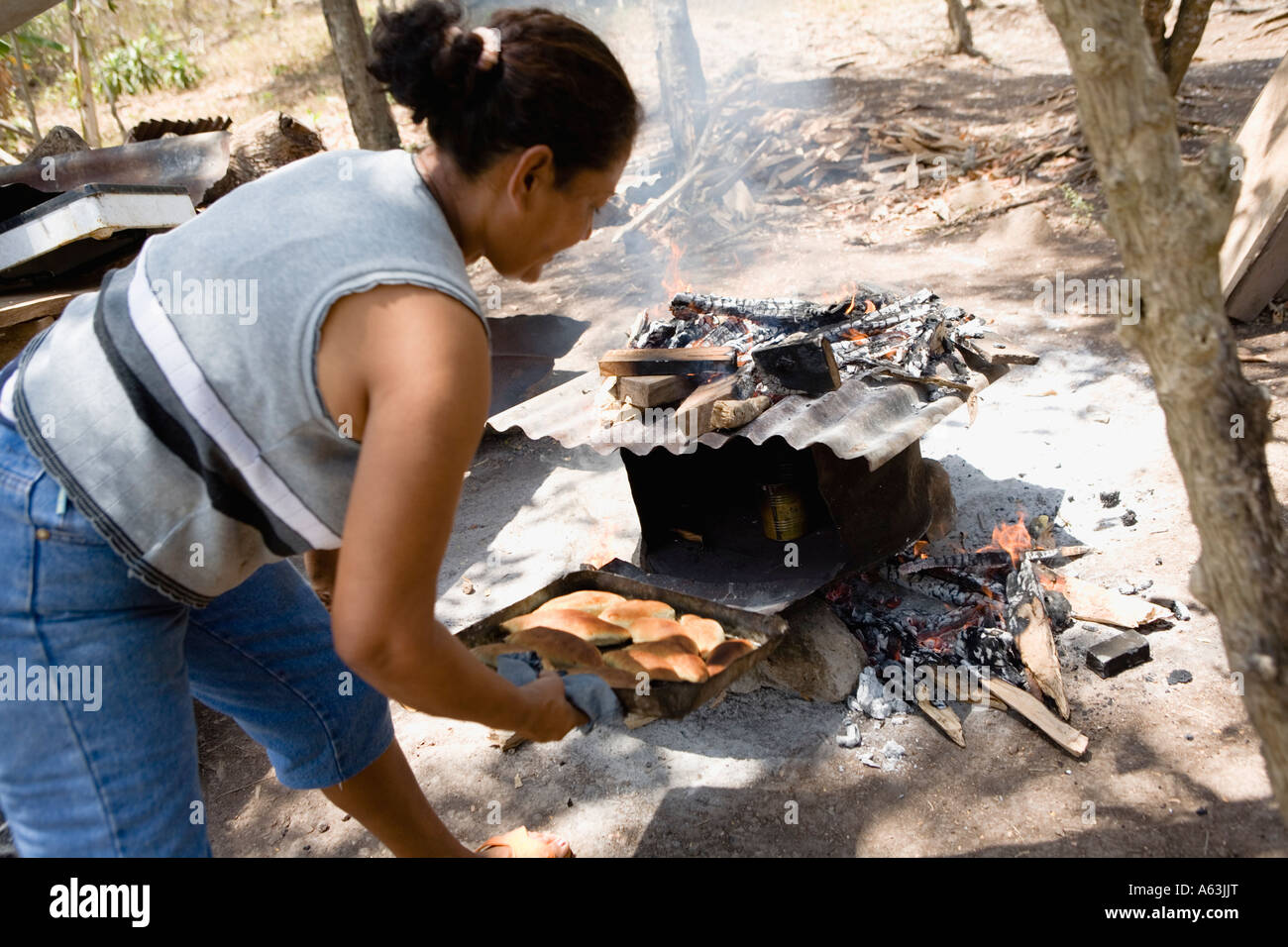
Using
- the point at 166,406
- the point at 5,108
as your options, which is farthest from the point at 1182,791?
the point at 5,108

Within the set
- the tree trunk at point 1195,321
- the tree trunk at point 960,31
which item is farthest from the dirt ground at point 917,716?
the tree trunk at point 960,31

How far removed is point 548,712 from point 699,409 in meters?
2.15

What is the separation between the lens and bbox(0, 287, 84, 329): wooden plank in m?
4.46

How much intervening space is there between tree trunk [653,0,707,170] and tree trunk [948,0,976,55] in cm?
506

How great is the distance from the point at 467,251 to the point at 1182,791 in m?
3.02

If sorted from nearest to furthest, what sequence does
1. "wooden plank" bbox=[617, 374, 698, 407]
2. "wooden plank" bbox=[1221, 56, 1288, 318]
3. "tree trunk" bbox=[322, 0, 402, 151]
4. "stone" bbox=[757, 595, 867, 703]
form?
1. "stone" bbox=[757, 595, 867, 703]
2. "wooden plank" bbox=[617, 374, 698, 407]
3. "wooden plank" bbox=[1221, 56, 1288, 318]
4. "tree trunk" bbox=[322, 0, 402, 151]

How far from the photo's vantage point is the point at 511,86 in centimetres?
158

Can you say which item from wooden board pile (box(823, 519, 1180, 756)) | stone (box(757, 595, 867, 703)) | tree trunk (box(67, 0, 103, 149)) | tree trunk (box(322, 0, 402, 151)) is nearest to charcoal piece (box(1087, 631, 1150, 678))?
wooden board pile (box(823, 519, 1180, 756))

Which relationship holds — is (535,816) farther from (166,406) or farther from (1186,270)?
(1186,270)

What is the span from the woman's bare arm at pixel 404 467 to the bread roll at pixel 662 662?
3.96ft

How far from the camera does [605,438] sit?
4047mm

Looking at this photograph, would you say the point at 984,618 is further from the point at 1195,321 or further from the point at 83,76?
the point at 83,76

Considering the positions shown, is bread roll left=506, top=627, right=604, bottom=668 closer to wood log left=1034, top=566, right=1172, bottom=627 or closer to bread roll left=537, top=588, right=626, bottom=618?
bread roll left=537, top=588, right=626, bottom=618

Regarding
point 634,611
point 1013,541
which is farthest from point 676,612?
point 1013,541
